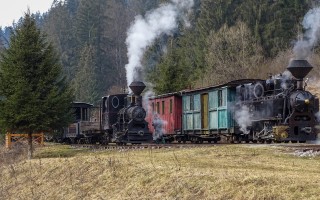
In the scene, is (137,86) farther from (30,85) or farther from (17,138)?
(17,138)

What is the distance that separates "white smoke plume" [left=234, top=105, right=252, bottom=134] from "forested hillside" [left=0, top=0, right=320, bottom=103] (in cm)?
1413

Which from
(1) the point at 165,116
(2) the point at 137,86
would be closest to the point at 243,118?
(2) the point at 137,86

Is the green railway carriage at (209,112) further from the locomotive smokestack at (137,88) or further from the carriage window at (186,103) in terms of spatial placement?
the locomotive smokestack at (137,88)

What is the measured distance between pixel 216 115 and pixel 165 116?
6.65 meters

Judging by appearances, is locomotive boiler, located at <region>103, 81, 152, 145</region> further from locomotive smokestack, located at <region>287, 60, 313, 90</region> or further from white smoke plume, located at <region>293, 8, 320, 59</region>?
white smoke plume, located at <region>293, 8, 320, 59</region>

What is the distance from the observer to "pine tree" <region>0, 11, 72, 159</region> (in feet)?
82.2

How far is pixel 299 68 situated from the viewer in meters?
22.4

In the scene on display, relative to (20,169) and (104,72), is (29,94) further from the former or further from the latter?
(104,72)

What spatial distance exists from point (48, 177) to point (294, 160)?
8.08 m

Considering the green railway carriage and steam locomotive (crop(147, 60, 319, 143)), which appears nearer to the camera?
steam locomotive (crop(147, 60, 319, 143))

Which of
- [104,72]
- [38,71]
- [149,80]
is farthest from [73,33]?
[38,71]

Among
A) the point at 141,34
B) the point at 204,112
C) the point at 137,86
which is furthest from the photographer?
the point at 141,34

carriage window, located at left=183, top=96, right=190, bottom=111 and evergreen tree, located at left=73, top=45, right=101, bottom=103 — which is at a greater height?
evergreen tree, located at left=73, top=45, right=101, bottom=103

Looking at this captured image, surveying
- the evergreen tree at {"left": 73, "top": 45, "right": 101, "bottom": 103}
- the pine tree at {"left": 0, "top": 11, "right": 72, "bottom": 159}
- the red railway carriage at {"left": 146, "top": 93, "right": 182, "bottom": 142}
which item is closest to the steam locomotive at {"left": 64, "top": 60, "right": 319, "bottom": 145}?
the red railway carriage at {"left": 146, "top": 93, "right": 182, "bottom": 142}
